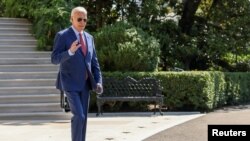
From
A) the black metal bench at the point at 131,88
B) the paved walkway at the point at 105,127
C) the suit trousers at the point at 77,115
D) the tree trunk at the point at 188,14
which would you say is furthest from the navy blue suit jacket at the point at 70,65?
the tree trunk at the point at 188,14

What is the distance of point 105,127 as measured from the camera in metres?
10.2

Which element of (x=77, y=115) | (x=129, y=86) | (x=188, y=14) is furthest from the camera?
(x=188, y=14)

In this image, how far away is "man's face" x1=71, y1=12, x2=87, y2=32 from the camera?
6461 mm

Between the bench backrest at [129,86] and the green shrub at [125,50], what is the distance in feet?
2.54

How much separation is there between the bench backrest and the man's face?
6.83m

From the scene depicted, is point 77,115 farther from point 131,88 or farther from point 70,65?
point 131,88

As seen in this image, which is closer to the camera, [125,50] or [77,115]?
[77,115]

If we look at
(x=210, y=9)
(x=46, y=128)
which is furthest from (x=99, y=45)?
(x=210, y=9)

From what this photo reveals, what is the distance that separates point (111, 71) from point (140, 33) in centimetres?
141

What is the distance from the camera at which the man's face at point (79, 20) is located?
21.2 feet

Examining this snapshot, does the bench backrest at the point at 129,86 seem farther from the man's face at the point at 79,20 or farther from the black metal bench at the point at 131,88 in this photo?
the man's face at the point at 79,20

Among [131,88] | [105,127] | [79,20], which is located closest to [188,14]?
[131,88]

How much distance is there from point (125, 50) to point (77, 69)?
7275mm

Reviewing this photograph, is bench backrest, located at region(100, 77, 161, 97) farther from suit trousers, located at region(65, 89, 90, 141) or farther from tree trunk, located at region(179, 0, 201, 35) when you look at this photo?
suit trousers, located at region(65, 89, 90, 141)
